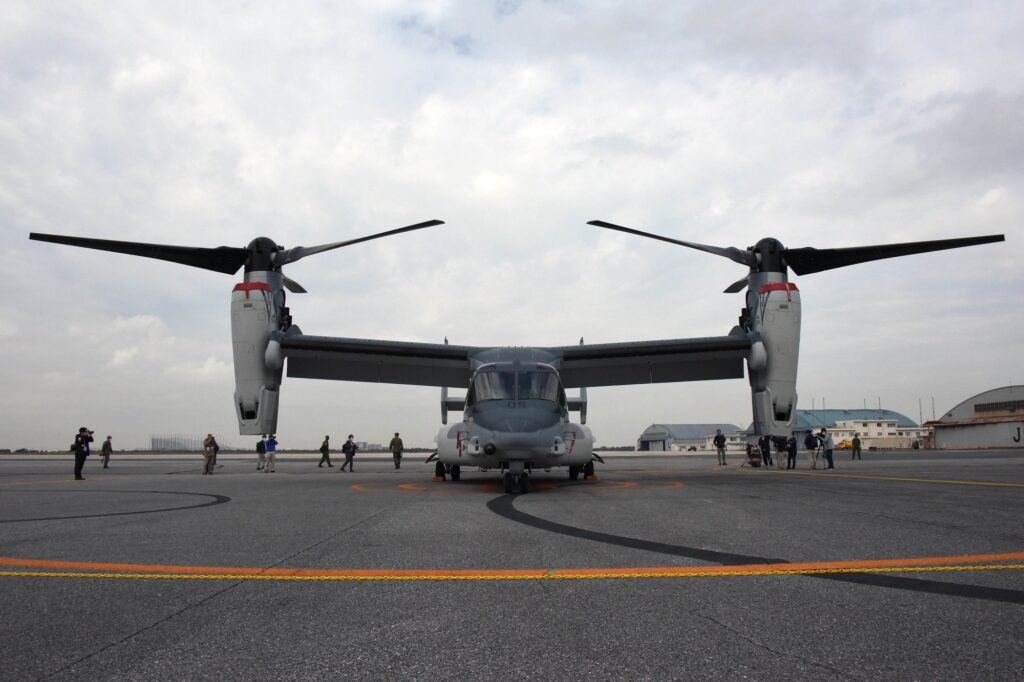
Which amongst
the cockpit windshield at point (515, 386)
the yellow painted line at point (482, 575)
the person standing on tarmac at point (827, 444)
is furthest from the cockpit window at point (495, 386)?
the person standing on tarmac at point (827, 444)

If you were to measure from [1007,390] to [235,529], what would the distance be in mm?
84890

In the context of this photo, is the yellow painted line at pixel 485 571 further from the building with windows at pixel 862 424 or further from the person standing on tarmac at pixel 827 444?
the building with windows at pixel 862 424

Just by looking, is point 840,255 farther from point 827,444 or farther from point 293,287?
point 293,287

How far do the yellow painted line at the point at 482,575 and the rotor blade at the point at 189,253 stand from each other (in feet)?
55.0

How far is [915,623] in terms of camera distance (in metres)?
3.85

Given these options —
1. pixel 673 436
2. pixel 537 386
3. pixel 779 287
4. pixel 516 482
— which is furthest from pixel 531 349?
pixel 673 436

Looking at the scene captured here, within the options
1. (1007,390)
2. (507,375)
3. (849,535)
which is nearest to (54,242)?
(507,375)

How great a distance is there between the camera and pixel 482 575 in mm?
5340

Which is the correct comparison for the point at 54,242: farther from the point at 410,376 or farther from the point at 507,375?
the point at 507,375

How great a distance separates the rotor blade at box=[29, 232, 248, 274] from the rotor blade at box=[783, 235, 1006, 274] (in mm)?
16525

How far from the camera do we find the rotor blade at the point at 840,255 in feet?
66.0

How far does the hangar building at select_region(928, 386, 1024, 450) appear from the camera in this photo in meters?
62.7

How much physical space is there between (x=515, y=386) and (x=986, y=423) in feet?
217

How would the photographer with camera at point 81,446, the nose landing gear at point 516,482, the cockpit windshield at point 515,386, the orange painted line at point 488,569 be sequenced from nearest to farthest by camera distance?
the orange painted line at point 488,569, the nose landing gear at point 516,482, the cockpit windshield at point 515,386, the photographer with camera at point 81,446
